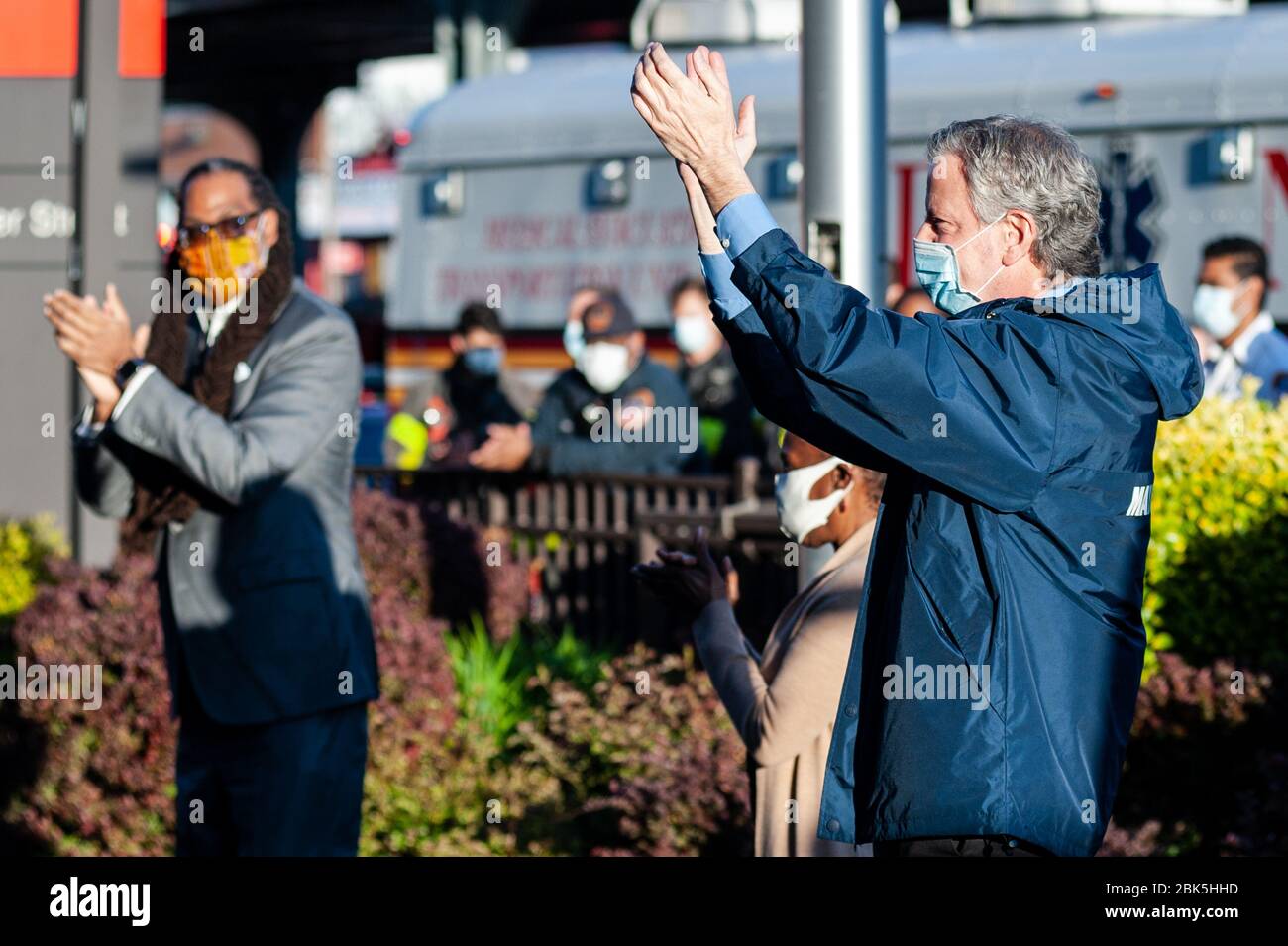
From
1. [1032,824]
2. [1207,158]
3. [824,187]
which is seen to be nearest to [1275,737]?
[824,187]

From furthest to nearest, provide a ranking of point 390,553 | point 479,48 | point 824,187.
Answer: point 479,48 → point 390,553 → point 824,187

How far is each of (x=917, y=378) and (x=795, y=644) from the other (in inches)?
43.6

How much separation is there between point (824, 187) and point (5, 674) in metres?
3.71

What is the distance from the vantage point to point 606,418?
909 centimetres

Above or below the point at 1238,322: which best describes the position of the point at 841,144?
above

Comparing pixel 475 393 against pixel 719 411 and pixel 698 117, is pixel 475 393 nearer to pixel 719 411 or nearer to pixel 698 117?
pixel 719 411

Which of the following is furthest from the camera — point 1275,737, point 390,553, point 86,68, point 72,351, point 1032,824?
point 86,68

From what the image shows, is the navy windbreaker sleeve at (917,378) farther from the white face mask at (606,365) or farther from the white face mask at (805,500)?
the white face mask at (606,365)

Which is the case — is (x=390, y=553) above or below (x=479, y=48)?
below

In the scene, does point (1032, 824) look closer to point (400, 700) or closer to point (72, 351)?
point (72, 351)

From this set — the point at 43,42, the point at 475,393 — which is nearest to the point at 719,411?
the point at 475,393

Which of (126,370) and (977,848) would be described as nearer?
(977,848)

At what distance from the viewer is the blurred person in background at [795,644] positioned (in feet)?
11.4

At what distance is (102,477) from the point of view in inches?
179
